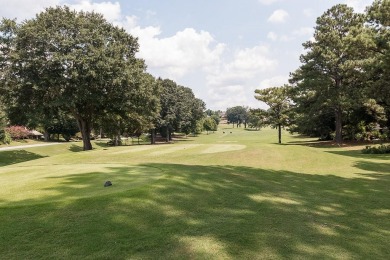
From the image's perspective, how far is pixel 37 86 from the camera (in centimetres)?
3419

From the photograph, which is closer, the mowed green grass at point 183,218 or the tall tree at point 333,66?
the mowed green grass at point 183,218

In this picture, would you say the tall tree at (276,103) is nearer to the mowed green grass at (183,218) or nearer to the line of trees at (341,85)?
the line of trees at (341,85)

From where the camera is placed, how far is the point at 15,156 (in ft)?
147

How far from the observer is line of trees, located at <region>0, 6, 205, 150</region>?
1372 inches

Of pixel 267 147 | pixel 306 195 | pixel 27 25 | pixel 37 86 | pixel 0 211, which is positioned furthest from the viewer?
pixel 27 25

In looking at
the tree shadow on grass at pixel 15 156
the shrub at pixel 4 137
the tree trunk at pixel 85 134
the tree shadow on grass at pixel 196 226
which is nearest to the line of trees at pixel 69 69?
the tree trunk at pixel 85 134

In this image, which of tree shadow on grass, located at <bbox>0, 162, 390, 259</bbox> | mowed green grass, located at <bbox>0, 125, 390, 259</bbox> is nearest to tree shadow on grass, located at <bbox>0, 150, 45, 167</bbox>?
mowed green grass, located at <bbox>0, 125, 390, 259</bbox>

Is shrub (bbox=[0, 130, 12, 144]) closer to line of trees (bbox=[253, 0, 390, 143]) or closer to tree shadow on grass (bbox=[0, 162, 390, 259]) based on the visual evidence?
line of trees (bbox=[253, 0, 390, 143])

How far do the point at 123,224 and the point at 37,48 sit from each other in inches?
1351

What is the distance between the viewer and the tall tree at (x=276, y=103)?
191 ft

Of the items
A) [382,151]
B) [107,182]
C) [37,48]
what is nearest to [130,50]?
[37,48]

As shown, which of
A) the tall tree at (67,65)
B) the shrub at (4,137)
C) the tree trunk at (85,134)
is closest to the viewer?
the tall tree at (67,65)

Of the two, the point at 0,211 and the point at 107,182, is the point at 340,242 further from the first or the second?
the point at 0,211

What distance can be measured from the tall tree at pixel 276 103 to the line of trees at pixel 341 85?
0.19 metres
